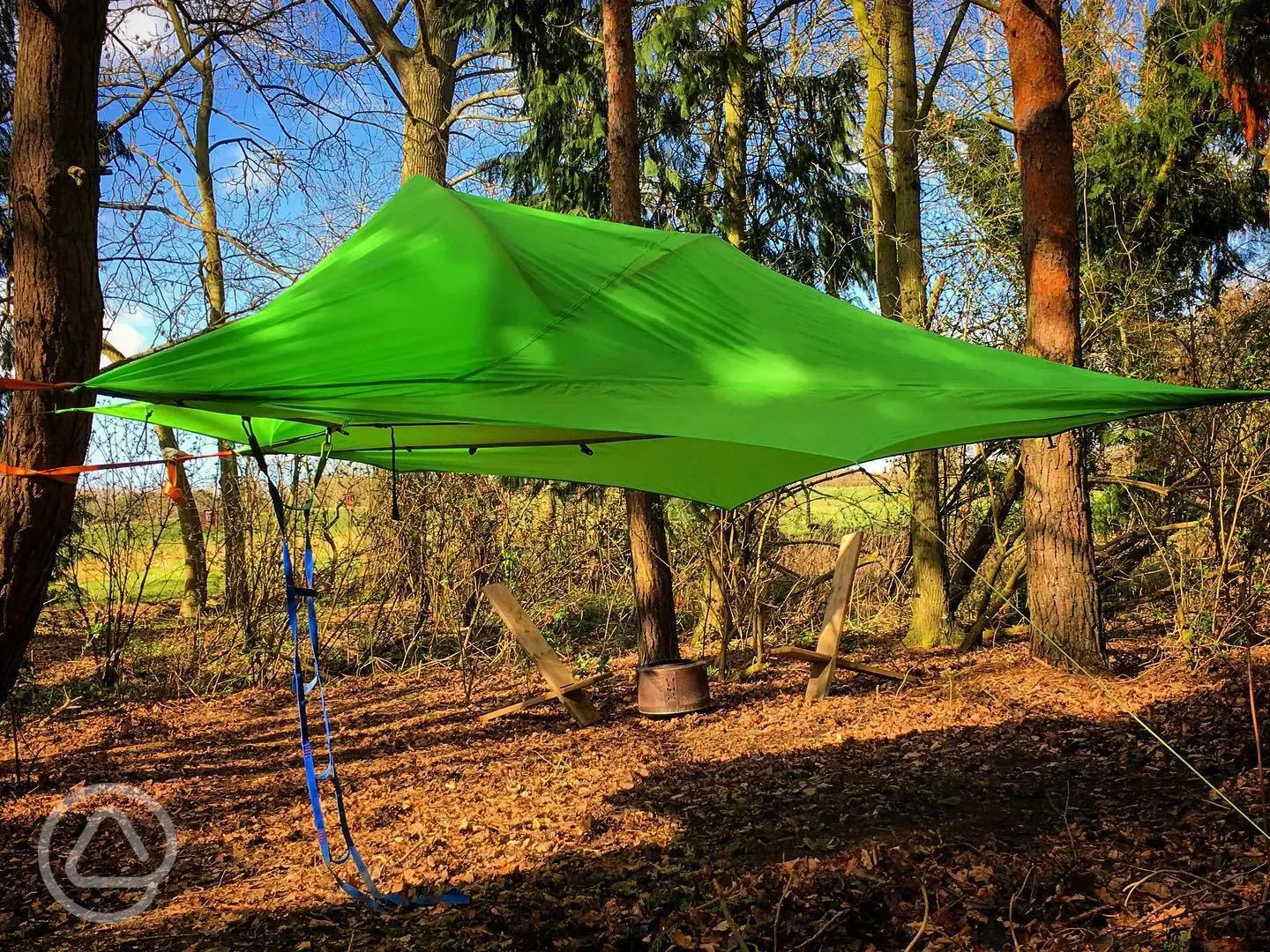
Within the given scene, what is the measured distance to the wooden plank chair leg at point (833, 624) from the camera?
6184mm

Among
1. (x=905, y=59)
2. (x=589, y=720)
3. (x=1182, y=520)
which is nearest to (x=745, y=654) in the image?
(x=589, y=720)

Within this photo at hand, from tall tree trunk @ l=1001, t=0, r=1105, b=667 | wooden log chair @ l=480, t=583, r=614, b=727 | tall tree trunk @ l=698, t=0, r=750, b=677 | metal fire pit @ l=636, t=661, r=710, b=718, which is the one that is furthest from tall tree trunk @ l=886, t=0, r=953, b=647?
wooden log chair @ l=480, t=583, r=614, b=727

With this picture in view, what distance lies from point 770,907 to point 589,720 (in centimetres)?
317

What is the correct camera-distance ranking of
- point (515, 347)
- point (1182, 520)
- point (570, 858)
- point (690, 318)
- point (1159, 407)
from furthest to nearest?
1. point (1182, 520)
2. point (570, 858)
3. point (690, 318)
4. point (1159, 407)
5. point (515, 347)

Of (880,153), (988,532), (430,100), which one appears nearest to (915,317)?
(880,153)

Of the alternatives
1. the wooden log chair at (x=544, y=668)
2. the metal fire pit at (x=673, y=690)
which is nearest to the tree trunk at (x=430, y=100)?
the wooden log chair at (x=544, y=668)

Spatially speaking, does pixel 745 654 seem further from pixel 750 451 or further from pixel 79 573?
pixel 79 573

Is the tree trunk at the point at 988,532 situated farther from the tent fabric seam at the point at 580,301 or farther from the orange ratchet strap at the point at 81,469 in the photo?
the orange ratchet strap at the point at 81,469

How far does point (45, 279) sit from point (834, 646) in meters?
4.52

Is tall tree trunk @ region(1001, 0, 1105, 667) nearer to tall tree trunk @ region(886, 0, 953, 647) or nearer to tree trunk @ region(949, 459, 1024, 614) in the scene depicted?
tree trunk @ region(949, 459, 1024, 614)

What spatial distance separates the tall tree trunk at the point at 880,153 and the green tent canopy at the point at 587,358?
4.99m

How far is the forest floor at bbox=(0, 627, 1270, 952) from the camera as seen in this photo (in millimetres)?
2914

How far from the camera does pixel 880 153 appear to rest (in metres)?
8.27

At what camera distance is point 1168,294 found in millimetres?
9492
